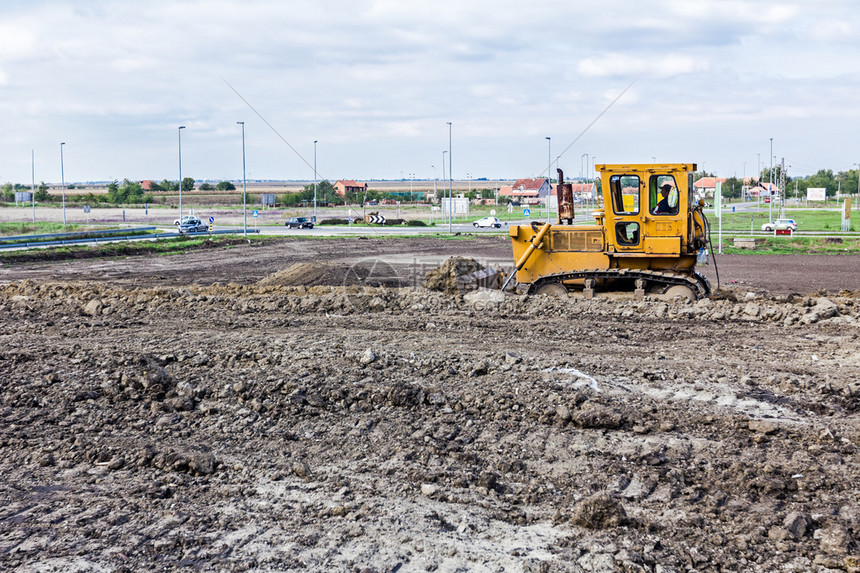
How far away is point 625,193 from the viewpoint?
15.8 metres

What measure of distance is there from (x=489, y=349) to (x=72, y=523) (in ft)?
22.8

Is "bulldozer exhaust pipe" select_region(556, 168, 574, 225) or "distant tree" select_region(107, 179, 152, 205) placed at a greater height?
"distant tree" select_region(107, 179, 152, 205)

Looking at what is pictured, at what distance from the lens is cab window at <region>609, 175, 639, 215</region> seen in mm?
15523

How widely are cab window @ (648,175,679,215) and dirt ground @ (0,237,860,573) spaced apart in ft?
6.51

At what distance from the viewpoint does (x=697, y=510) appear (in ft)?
20.9

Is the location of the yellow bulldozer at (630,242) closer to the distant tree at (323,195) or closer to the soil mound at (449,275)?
the soil mound at (449,275)

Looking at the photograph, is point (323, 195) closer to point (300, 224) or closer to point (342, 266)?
point (300, 224)

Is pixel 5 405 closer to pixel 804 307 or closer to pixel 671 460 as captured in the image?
pixel 671 460

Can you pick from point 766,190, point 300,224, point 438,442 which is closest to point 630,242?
point 438,442

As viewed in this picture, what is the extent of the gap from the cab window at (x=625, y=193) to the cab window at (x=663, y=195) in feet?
0.93

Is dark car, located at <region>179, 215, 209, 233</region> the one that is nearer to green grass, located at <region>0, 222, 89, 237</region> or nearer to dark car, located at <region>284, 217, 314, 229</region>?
green grass, located at <region>0, 222, 89, 237</region>

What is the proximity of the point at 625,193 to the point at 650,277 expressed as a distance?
1.75 metres

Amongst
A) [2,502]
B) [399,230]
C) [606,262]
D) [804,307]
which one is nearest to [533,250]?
[606,262]

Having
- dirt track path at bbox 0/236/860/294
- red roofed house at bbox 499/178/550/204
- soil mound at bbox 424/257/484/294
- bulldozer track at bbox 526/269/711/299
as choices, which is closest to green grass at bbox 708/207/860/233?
dirt track path at bbox 0/236/860/294
